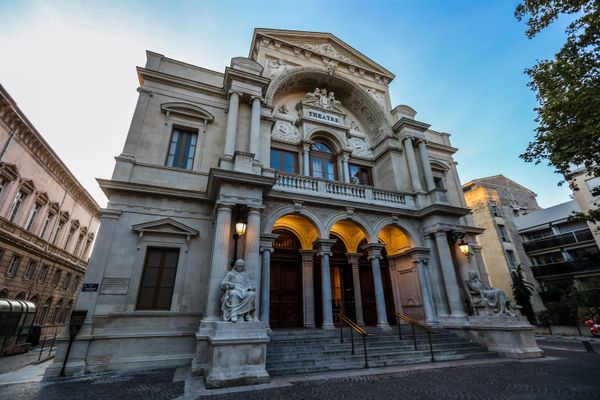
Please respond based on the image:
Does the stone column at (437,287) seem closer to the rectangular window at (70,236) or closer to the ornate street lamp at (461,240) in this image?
the ornate street lamp at (461,240)

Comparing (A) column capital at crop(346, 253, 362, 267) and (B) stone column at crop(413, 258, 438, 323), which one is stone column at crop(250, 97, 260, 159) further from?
(B) stone column at crop(413, 258, 438, 323)

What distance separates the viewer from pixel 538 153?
932 cm

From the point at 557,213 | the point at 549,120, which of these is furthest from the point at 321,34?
the point at 557,213

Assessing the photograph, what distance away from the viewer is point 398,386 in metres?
5.70

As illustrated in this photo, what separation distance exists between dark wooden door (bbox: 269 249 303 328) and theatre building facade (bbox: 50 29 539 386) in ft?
0.20

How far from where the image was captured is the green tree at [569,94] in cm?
775

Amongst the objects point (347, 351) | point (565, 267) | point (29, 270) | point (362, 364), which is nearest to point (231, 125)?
point (347, 351)

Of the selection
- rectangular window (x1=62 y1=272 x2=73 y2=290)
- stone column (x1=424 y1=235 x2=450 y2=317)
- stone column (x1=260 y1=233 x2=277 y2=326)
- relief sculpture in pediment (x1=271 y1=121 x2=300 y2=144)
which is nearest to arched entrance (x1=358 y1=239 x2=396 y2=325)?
stone column (x1=424 y1=235 x2=450 y2=317)

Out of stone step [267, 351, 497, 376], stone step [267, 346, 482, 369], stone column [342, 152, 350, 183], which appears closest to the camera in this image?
stone step [267, 351, 497, 376]

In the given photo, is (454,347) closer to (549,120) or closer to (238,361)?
(238,361)

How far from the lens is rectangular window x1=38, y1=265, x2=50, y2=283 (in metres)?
20.6

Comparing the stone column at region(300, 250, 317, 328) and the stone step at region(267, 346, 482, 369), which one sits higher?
the stone column at region(300, 250, 317, 328)

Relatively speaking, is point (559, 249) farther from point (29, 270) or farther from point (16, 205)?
point (29, 270)

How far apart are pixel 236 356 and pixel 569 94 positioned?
11.6m
